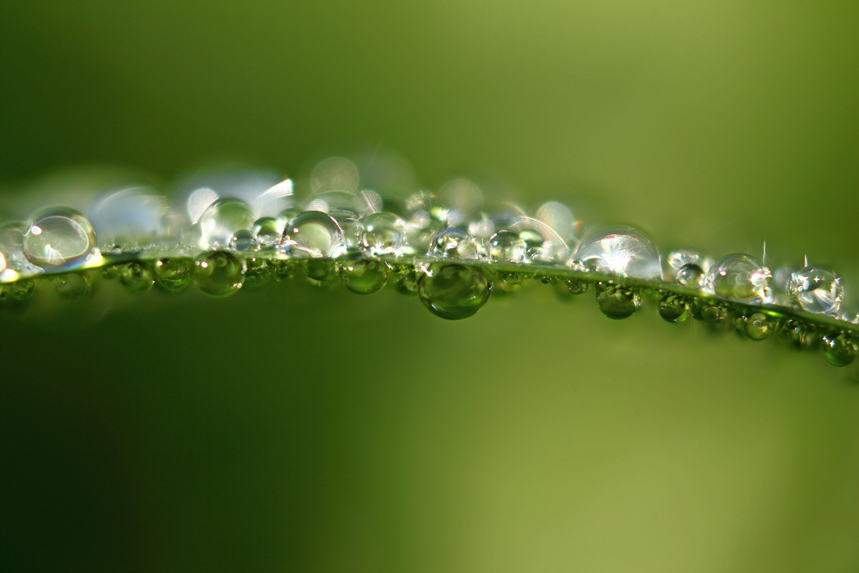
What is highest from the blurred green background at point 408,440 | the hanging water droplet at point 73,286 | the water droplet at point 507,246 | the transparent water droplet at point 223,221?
the transparent water droplet at point 223,221

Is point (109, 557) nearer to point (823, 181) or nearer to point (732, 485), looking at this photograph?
point (732, 485)

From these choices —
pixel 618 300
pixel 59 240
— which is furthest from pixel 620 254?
pixel 59 240

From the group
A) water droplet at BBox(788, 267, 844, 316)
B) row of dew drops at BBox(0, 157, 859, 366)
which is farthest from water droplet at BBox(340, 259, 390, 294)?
water droplet at BBox(788, 267, 844, 316)

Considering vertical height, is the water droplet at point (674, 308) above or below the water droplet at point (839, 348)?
above

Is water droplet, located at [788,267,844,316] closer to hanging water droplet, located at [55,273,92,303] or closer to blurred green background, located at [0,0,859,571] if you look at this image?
blurred green background, located at [0,0,859,571]

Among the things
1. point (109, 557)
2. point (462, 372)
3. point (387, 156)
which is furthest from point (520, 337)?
point (387, 156)

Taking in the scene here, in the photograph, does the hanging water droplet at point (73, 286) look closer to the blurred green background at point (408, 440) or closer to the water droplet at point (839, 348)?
the blurred green background at point (408, 440)

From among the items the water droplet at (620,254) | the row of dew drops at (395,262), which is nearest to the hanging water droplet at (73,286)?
the row of dew drops at (395,262)

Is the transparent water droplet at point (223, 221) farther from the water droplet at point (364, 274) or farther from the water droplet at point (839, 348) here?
the water droplet at point (839, 348)
